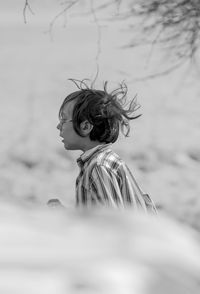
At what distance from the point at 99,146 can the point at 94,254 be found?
186cm

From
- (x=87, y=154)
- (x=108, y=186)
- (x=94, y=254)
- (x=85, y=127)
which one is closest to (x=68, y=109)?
(x=85, y=127)

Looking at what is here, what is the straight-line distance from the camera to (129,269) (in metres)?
0.31

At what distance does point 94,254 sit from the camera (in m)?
0.32

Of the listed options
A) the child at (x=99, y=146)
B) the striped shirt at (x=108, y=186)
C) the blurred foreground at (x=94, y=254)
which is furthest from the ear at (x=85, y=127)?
the blurred foreground at (x=94, y=254)

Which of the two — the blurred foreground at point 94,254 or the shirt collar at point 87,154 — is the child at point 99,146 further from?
the blurred foreground at point 94,254

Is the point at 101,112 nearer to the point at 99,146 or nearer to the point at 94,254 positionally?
the point at 99,146

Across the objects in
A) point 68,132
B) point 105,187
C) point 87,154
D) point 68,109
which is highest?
point 68,109

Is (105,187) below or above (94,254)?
above

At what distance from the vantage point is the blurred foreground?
0.29m

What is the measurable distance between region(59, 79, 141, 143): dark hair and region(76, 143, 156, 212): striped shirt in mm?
252

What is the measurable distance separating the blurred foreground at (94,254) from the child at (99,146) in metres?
1.52

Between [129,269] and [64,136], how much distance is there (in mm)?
1976

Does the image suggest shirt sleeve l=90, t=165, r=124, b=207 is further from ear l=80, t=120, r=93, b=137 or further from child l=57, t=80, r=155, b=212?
ear l=80, t=120, r=93, b=137

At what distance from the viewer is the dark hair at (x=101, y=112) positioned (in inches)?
91.0
